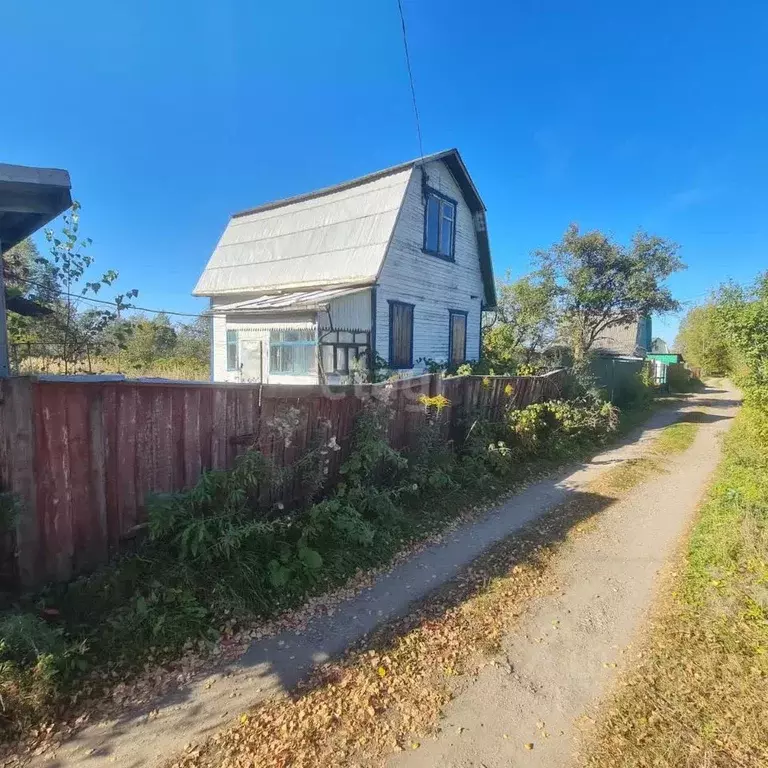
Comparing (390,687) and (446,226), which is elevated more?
(446,226)

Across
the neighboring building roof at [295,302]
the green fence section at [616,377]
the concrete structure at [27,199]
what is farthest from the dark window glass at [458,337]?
the concrete structure at [27,199]

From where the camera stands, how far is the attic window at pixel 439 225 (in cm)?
1352

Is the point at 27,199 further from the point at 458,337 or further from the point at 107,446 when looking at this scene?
the point at 458,337

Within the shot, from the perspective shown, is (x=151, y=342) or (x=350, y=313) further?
(x=151, y=342)

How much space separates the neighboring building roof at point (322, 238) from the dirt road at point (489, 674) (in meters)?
8.43

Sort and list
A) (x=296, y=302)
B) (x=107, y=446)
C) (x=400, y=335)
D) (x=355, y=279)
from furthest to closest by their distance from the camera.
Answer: (x=400, y=335) < (x=355, y=279) < (x=296, y=302) < (x=107, y=446)

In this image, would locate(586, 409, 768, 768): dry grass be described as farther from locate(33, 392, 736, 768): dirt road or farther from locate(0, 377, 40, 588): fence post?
locate(0, 377, 40, 588): fence post

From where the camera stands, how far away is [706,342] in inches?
1026

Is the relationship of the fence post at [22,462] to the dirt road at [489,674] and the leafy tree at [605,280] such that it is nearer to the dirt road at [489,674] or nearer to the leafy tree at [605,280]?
the dirt road at [489,674]

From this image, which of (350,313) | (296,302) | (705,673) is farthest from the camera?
(350,313)

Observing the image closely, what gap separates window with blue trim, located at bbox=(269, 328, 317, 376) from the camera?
36.8ft

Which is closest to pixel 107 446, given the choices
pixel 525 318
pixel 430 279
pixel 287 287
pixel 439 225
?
pixel 287 287

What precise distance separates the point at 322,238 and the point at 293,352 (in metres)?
4.10

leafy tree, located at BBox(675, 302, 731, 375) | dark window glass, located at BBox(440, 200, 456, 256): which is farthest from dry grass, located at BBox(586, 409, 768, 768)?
dark window glass, located at BBox(440, 200, 456, 256)
